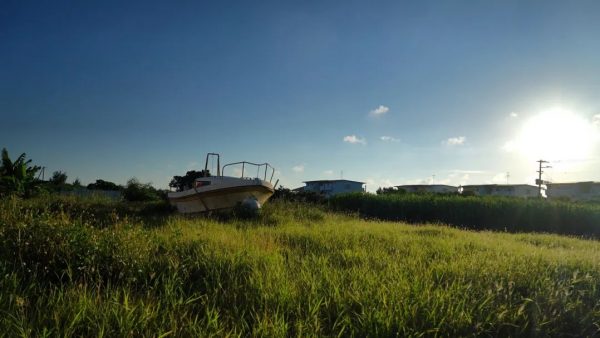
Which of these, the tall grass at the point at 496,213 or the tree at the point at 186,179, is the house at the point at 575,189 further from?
the tree at the point at 186,179

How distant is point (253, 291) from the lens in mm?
4023

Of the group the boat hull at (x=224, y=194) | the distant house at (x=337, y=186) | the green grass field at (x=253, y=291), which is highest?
the distant house at (x=337, y=186)

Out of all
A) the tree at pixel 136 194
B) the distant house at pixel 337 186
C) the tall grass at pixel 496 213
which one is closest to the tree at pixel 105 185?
the tree at pixel 136 194

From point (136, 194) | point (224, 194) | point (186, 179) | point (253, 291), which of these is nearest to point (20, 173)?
point (136, 194)

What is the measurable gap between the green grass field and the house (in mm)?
83757

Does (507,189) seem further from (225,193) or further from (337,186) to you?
(225,193)

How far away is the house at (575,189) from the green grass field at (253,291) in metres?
83.8

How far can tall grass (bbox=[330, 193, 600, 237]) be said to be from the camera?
63.3ft

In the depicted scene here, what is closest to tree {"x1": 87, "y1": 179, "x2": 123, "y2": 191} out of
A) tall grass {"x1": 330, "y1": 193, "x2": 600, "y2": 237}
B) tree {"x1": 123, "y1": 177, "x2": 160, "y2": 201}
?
tree {"x1": 123, "y1": 177, "x2": 160, "y2": 201}

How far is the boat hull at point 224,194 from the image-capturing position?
13266mm

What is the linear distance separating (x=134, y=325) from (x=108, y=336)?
0.73 ft

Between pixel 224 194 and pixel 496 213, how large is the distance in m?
14.9

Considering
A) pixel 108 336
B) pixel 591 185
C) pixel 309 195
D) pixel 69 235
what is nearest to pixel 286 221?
pixel 69 235

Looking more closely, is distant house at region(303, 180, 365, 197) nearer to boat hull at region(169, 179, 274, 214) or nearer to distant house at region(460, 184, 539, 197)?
distant house at region(460, 184, 539, 197)
